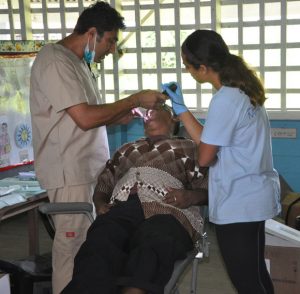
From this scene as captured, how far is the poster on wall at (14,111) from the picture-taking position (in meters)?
3.24

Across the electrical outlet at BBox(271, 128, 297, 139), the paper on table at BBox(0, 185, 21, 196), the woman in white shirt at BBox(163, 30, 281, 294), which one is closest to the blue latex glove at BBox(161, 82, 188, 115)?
the woman in white shirt at BBox(163, 30, 281, 294)

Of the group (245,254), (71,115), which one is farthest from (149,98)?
(245,254)

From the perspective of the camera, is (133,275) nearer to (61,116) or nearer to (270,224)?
(61,116)

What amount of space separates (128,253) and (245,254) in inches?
18.5

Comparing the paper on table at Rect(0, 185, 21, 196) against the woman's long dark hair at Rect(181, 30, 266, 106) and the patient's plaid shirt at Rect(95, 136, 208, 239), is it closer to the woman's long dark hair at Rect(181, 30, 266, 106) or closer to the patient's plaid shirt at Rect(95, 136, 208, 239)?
the patient's plaid shirt at Rect(95, 136, 208, 239)

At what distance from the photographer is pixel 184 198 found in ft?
7.43

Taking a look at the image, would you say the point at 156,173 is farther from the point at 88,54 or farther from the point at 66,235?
the point at 88,54

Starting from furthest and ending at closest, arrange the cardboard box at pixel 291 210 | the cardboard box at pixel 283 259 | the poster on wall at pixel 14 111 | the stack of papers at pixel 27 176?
the cardboard box at pixel 291 210 → the poster on wall at pixel 14 111 → the stack of papers at pixel 27 176 → the cardboard box at pixel 283 259

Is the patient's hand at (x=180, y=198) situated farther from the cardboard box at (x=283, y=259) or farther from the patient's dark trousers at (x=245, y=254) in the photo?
the cardboard box at (x=283, y=259)

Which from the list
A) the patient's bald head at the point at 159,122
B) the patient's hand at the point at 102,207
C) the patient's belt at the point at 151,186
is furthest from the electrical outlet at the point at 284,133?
the patient's hand at the point at 102,207

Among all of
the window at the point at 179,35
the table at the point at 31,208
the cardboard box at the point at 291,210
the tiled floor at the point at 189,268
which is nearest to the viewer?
the table at the point at 31,208

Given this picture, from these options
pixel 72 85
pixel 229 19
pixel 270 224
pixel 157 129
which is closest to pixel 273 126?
pixel 229 19

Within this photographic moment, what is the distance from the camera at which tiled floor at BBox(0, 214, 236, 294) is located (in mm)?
2990

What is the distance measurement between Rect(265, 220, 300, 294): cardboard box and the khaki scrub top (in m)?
1.04
